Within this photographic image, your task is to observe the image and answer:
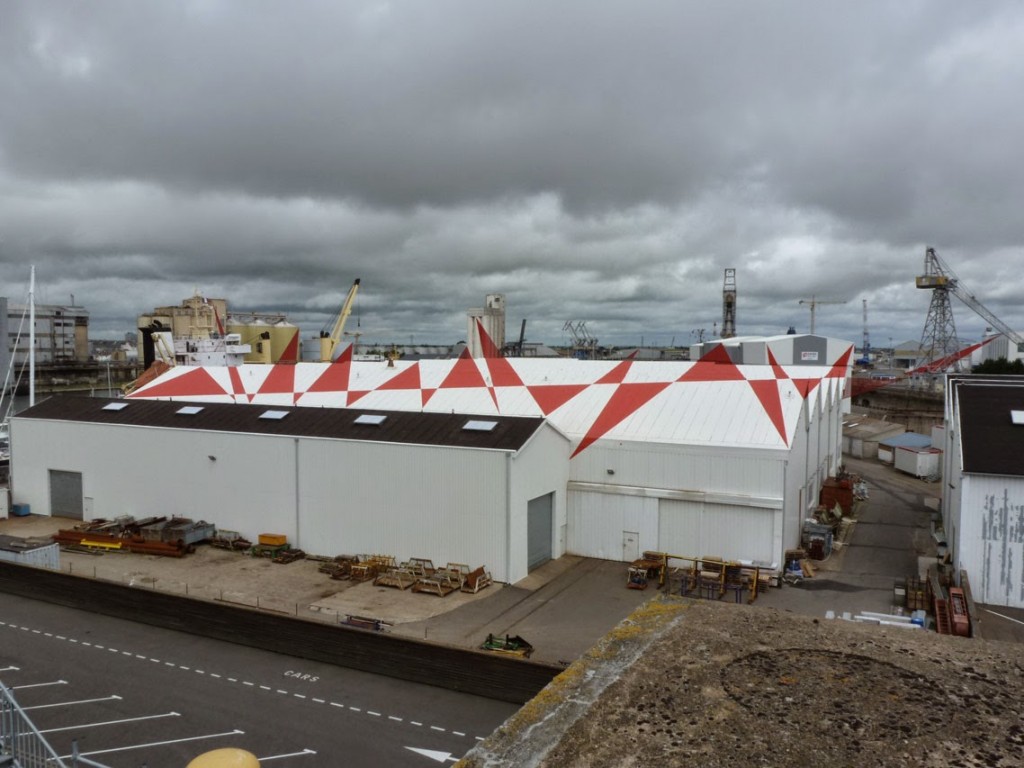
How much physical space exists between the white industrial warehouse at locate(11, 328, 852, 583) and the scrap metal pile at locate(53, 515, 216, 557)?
3.47ft

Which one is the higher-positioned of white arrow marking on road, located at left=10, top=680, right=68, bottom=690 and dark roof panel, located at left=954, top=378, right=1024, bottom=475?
dark roof panel, located at left=954, top=378, right=1024, bottom=475

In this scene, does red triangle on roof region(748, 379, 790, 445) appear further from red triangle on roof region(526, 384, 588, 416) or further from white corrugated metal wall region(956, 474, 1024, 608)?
red triangle on roof region(526, 384, 588, 416)

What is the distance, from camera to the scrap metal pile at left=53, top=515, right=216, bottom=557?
838 inches

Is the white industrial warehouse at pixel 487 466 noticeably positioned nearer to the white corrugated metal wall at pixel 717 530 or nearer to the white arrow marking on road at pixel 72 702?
the white corrugated metal wall at pixel 717 530

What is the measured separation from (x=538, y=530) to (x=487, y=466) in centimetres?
278

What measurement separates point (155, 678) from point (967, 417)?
20.4 metres

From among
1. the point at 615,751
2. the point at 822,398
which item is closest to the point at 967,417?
the point at 822,398

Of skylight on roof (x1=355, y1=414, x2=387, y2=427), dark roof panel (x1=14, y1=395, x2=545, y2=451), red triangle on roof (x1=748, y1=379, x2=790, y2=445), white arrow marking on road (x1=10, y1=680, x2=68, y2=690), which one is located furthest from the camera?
skylight on roof (x1=355, y1=414, x2=387, y2=427)

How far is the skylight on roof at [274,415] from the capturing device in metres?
23.4

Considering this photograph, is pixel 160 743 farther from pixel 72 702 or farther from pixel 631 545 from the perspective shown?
pixel 631 545

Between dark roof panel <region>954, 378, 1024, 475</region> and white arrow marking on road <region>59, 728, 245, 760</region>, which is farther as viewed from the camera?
dark roof panel <region>954, 378, 1024, 475</region>

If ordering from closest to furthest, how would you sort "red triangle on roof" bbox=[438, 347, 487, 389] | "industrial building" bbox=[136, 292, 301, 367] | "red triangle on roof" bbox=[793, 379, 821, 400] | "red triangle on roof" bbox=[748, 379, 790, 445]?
1. "red triangle on roof" bbox=[748, 379, 790, 445]
2. "red triangle on roof" bbox=[793, 379, 821, 400]
3. "red triangle on roof" bbox=[438, 347, 487, 389]
4. "industrial building" bbox=[136, 292, 301, 367]

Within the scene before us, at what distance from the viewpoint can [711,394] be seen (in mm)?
23172

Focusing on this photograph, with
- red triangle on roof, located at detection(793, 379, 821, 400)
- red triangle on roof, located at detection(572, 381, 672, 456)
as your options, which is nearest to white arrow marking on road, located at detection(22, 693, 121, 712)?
red triangle on roof, located at detection(572, 381, 672, 456)
